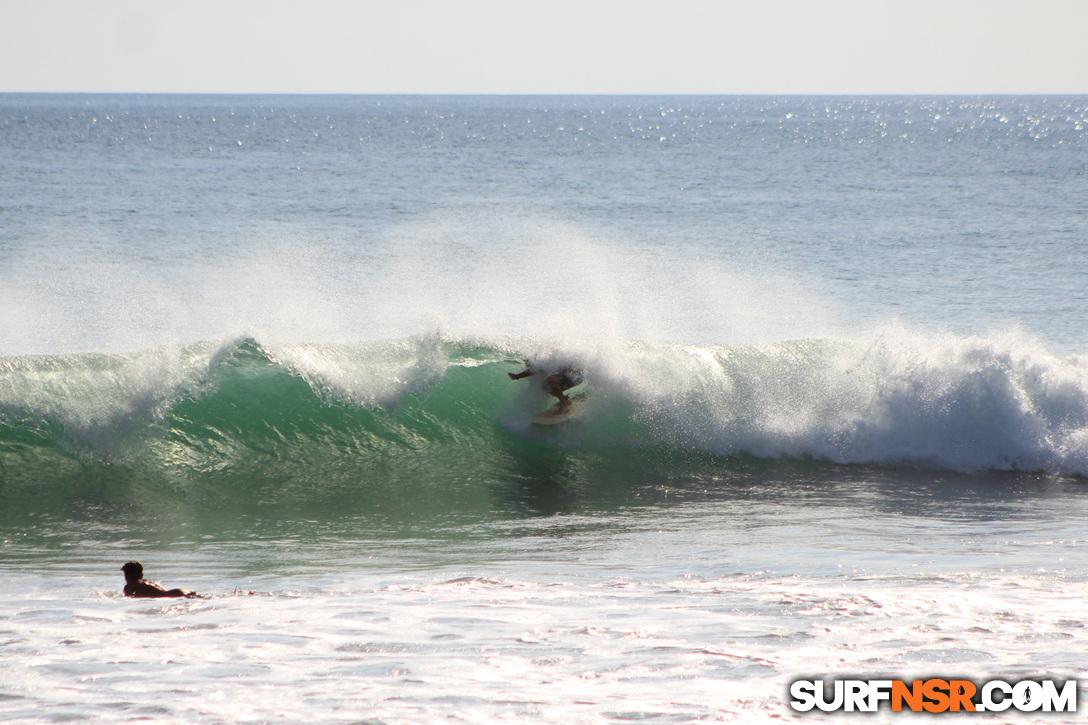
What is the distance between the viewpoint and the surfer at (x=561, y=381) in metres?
9.63

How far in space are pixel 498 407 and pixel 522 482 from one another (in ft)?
4.96

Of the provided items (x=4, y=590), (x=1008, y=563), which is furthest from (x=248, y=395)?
(x=1008, y=563)

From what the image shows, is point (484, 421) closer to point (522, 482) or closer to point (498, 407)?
point (498, 407)

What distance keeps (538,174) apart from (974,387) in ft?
121

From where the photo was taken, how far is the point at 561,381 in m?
9.71

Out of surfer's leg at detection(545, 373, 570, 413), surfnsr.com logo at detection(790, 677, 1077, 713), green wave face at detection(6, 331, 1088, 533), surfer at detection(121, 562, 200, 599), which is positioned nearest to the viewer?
surfnsr.com logo at detection(790, 677, 1077, 713)

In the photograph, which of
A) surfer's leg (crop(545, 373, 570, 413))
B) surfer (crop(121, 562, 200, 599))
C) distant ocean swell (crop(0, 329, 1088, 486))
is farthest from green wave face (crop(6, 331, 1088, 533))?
surfer (crop(121, 562, 200, 599))

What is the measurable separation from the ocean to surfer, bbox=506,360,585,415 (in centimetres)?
11

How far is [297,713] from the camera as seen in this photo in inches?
142

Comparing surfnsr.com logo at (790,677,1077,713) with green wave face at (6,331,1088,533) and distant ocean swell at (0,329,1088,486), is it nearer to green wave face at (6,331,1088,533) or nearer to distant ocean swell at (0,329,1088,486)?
green wave face at (6,331,1088,533)

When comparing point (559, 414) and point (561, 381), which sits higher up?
point (561, 381)

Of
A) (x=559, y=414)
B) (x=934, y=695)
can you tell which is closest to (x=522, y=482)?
Answer: (x=559, y=414)

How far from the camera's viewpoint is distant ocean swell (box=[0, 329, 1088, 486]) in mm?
8578

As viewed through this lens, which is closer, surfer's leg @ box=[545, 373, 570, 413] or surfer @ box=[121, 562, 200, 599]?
surfer @ box=[121, 562, 200, 599]
